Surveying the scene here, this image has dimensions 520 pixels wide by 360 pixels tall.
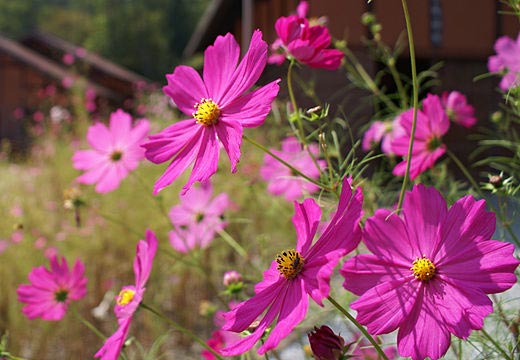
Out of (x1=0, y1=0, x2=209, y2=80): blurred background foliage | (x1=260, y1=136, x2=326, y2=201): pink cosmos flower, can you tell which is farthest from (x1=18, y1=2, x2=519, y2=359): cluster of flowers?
(x1=0, y1=0, x2=209, y2=80): blurred background foliage

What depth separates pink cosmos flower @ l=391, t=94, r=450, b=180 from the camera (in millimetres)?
521

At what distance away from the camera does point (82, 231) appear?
2057 mm

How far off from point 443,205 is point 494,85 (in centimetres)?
94

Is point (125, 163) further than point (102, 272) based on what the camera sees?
No

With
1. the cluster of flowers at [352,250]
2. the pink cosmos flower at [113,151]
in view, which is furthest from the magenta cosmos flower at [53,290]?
the cluster of flowers at [352,250]

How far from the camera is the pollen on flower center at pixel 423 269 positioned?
0.32 metres

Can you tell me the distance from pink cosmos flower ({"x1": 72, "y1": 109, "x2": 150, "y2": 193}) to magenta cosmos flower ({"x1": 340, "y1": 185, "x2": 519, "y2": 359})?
446 millimetres

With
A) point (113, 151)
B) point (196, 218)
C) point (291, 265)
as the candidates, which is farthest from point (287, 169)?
point (291, 265)

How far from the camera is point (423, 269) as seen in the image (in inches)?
12.5

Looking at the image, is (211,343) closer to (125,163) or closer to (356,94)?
(125,163)

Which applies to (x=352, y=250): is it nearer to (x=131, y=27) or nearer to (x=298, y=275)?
(x=298, y=275)

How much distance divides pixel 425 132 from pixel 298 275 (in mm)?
266

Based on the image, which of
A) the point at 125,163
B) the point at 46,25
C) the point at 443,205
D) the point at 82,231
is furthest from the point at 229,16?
the point at 46,25

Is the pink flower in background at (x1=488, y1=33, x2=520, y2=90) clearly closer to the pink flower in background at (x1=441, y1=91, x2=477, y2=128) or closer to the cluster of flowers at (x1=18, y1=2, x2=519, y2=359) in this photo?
the pink flower in background at (x1=441, y1=91, x2=477, y2=128)
